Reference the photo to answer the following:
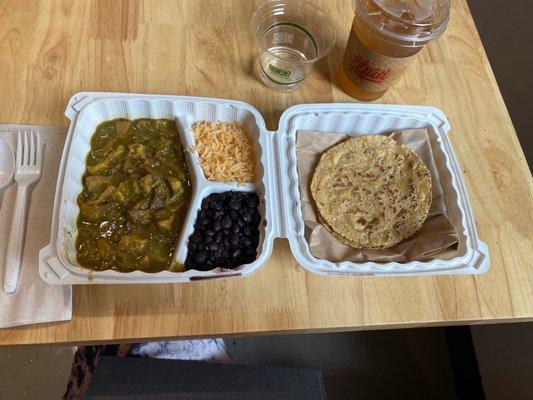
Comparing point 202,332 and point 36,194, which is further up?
point 36,194

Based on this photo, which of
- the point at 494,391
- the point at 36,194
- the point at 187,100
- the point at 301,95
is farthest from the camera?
the point at 494,391

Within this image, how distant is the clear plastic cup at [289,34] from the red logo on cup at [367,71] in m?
0.13

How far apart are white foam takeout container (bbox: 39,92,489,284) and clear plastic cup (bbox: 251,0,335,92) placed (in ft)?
0.61

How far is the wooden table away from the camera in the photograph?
1214 mm

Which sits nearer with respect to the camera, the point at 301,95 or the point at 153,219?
the point at 153,219

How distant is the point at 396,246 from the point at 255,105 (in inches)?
27.8

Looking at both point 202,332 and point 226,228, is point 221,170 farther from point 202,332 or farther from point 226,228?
point 202,332

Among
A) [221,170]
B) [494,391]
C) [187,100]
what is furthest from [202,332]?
[494,391]

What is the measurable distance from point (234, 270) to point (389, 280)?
519 millimetres

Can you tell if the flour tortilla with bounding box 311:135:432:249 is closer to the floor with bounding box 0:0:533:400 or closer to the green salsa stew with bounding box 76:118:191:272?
the green salsa stew with bounding box 76:118:191:272

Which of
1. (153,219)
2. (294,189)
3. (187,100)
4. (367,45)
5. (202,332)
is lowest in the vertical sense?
(202,332)

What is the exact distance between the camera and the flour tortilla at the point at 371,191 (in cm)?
136

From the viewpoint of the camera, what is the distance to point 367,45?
1.38 m

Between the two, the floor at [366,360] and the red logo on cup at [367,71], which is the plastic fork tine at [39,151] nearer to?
the red logo on cup at [367,71]
